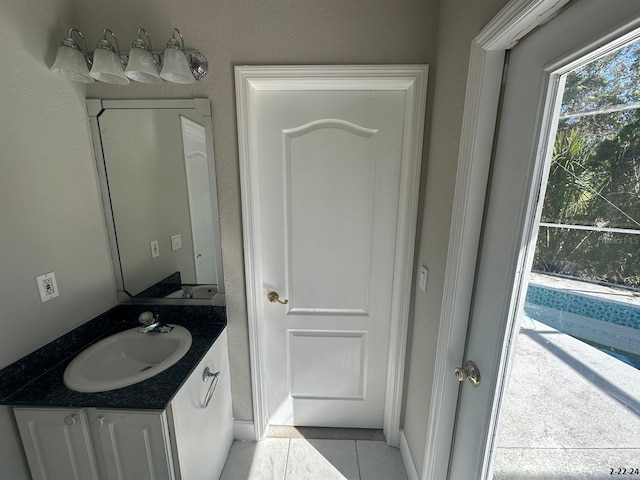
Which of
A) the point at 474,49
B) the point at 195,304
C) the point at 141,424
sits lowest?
the point at 141,424

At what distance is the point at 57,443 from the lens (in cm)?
104

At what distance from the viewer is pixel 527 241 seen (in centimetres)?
77

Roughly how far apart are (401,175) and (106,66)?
1363 millimetres

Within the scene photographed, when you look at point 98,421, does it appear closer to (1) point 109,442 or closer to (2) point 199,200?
(1) point 109,442

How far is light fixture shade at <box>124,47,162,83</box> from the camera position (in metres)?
1.14

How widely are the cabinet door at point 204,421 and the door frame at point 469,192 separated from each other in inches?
40.0

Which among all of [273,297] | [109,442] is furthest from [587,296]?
[109,442]

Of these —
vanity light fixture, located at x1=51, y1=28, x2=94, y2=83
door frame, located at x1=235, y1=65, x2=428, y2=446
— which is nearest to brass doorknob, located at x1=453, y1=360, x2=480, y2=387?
door frame, located at x1=235, y1=65, x2=428, y2=446

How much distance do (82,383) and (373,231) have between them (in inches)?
54.4

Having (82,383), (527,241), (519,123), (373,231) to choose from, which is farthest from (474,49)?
(82,383)

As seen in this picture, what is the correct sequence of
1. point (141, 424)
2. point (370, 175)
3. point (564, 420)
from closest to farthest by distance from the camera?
1. point (564, 420)
2. point (141, 424)
3. point (370, 175)

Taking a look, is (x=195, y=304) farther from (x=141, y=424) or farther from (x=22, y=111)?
(x=22, y=111)

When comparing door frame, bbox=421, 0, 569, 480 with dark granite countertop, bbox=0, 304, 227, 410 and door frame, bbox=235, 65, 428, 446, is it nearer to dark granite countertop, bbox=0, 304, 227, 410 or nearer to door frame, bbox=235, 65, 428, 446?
door frame, bbox=235, 65, 428, 446

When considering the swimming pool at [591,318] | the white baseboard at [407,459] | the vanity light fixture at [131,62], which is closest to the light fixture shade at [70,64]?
the vanity light fixture at [131,62]
